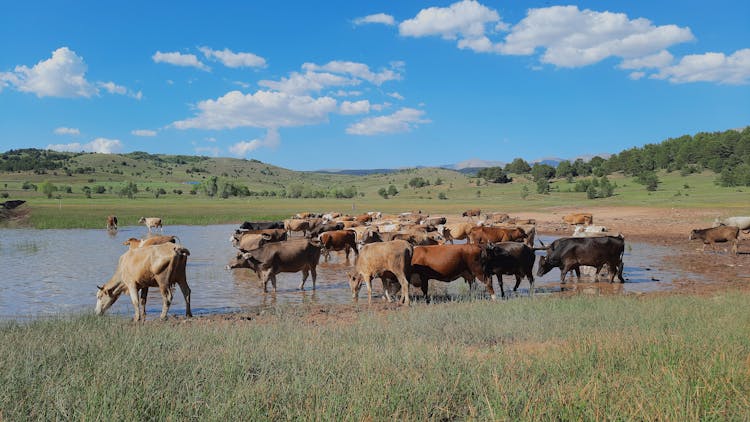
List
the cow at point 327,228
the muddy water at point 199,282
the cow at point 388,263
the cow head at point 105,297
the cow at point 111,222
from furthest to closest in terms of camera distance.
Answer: the cow at point 111,222 → the cow at point 327,228 → the muddy water at point 199,282 → the cow at point 388,263 → the cow head at point 105,297

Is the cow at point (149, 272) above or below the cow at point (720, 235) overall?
above

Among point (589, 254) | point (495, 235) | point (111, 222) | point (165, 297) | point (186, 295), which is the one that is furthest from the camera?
point (111, 222)

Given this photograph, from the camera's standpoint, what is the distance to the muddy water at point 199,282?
13.5m

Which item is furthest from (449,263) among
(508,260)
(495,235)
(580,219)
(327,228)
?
(580,219)

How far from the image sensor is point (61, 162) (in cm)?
15650

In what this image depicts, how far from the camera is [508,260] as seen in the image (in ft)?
48.4

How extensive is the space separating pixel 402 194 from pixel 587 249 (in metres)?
88.7

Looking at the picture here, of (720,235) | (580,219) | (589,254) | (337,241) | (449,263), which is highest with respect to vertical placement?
(449,263)

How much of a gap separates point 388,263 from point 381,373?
7.99 metres

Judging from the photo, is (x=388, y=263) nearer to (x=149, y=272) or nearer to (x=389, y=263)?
(x=389, y=263)

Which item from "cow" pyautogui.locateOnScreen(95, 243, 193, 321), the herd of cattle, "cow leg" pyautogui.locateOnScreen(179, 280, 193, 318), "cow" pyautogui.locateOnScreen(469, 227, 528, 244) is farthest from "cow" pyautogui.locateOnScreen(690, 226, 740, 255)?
"cow" pyautogui.locateOnScreen(95, 243, 193, 321)

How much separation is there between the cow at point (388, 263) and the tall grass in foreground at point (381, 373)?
4417 millimetres

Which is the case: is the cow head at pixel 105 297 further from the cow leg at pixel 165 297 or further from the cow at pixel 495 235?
the cow at pixel 495 235

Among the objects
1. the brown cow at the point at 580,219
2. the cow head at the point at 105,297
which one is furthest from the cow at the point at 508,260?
the brown cow at the point at 580,219
